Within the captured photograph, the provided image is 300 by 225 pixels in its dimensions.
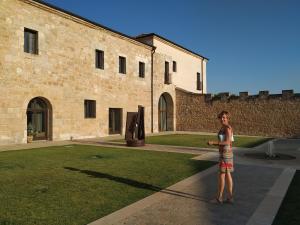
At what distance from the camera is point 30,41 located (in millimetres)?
15211

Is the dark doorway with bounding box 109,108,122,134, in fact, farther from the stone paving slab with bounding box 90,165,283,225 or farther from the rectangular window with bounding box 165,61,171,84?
the stone paving slab with bounding box 90,165,283,225

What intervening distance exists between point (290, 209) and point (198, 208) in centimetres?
150

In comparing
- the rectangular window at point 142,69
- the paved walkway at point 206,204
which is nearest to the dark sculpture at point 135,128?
the paved walkway at point 206,204

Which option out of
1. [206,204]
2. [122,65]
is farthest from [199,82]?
[206,204]

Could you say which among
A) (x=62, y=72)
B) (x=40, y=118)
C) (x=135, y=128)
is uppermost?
(x=62, y=72)

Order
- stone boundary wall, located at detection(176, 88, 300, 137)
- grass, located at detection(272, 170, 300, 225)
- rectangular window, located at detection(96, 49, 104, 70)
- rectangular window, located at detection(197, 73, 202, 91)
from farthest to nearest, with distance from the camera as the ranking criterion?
1. rectangular window, located at detection(197, 73, 202, 91)
2. stone boundary wall, located at detection(176, 88, 300, 137)
3. rectangular window, located at detection(96, 49, 104, 70)
4. grass, located at detection(272, 170, 300, 225)

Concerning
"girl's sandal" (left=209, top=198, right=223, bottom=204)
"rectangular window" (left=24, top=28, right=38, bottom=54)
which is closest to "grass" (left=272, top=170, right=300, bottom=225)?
"girl's sandal" (left=209, top=198, right=223, bottom=204)

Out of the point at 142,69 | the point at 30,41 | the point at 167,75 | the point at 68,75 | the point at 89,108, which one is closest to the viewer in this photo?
the point at 30,41

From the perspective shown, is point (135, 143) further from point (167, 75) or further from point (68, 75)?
point (167, 75)

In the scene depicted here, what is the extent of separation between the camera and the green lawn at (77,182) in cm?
460

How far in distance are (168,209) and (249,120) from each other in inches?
795

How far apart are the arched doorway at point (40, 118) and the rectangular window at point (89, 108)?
288 centimetres

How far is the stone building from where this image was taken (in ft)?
46.3

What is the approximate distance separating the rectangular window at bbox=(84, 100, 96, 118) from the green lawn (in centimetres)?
799
